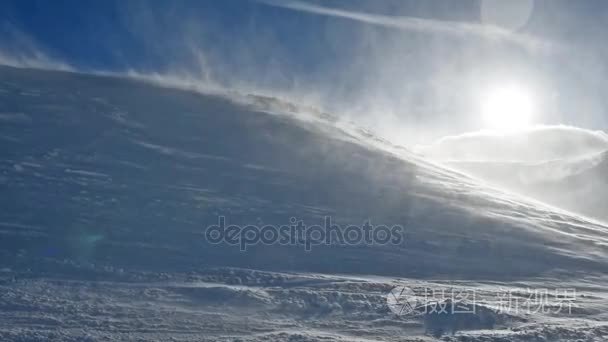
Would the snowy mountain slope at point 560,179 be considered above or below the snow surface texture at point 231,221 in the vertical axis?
above

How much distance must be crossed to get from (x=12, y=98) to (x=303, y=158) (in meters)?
15.2

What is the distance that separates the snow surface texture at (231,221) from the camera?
12359 millimetres

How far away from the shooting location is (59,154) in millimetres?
25766

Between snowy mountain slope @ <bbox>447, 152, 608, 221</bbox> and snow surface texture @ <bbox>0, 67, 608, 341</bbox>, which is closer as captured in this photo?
snow surface texture @ <bbox>0, 67, 608, 341</bbox>

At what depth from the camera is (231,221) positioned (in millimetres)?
21156

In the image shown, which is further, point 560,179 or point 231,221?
point 560,179

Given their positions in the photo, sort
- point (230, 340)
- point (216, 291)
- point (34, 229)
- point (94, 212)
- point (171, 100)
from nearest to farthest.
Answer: point (230, 340), point (216, 291), point (34, 229), point (94, 212), point (171, 100)

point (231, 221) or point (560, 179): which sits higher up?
point (560, 179)

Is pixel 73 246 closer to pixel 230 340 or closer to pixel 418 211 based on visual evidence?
pixel 230 340

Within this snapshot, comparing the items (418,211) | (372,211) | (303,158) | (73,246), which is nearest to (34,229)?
(73,246)

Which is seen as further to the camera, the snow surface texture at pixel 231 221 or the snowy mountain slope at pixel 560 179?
the snowy mountain slope at pixel 560 179

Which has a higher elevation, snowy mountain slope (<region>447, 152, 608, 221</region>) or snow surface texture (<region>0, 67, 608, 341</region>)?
snowy mountain slope (<region>447, 152, 608, 221</region>)

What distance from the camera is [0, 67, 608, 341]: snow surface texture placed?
40.5 feet

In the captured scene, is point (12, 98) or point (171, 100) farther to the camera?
point (171, 100)
